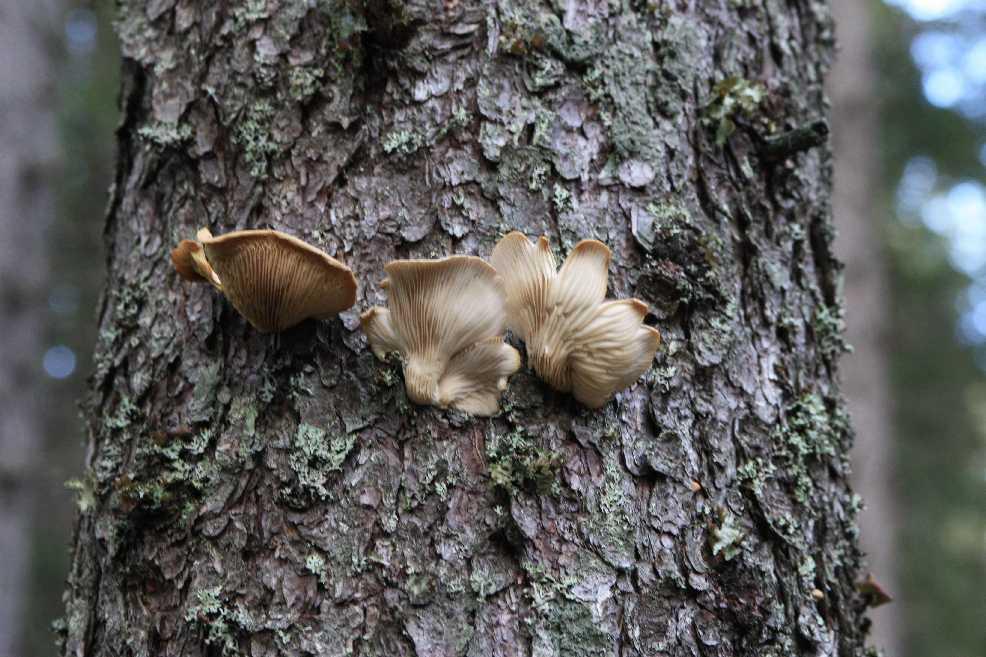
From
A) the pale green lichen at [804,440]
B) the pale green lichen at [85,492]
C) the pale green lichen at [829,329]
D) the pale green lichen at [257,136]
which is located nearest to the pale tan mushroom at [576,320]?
the pale green lichen at [804,440]

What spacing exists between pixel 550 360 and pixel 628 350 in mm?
209

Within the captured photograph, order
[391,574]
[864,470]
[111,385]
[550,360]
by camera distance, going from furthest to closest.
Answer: [864,470], [111,385], [550,360], [391,574]

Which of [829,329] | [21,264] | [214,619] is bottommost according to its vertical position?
[214,619]

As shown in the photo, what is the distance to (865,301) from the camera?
870cm

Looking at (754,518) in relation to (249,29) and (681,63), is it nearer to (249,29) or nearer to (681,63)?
(681,63)

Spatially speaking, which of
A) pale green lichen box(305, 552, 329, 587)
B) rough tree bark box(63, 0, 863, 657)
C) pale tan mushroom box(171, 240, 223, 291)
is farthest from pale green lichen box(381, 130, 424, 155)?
pale green lichen box(305, 552, 329, 587)

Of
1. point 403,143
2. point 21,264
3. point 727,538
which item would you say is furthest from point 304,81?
point 21,264

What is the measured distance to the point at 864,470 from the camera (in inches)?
323

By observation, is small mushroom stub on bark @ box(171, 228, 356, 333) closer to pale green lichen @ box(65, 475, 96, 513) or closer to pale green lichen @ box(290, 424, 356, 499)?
pale green lichen @ box(290, 424, 356, 499)

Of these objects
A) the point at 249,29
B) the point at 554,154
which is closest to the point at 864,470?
the point at 554,154

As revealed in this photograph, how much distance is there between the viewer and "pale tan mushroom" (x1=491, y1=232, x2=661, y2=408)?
1877mm

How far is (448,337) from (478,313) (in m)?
0.10

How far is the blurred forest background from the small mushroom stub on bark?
16.3 feet

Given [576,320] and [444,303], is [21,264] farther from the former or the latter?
[576,320]
